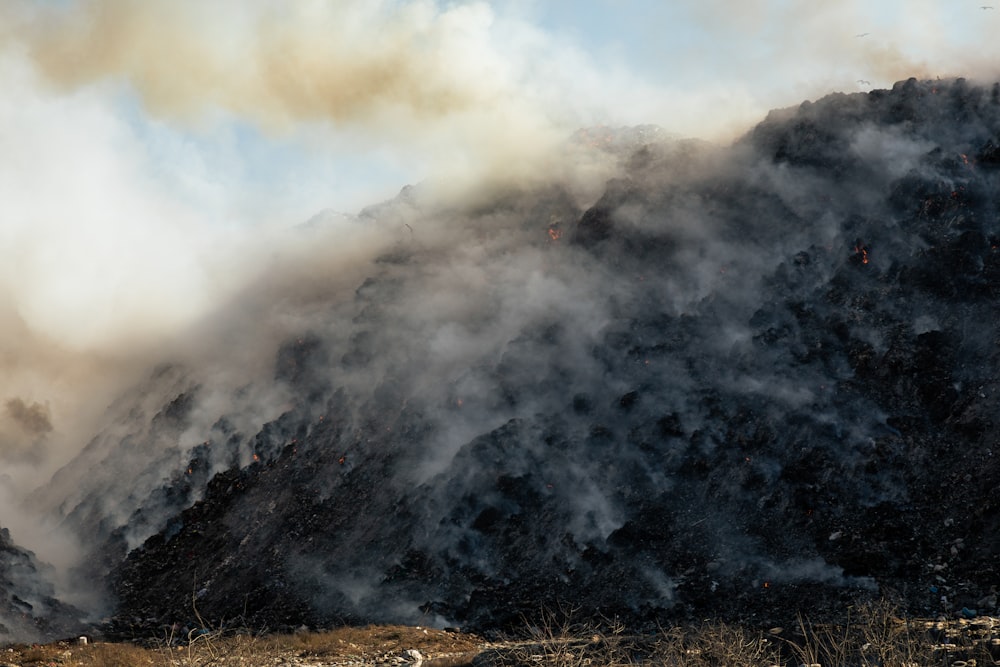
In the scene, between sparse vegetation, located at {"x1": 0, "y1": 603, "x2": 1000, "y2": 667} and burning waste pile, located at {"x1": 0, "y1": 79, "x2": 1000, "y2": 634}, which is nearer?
sparse vegetation, located at {"x1": 0, "y1": 603, "x2": 1000, "y2": 667}

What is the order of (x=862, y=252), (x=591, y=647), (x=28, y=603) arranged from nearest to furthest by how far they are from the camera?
1. (x=591, y=647)
2. (x=28, y=603)
3. (x=862, y=252)

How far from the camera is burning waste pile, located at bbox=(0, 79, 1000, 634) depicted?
96.7ft

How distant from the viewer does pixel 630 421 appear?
34.5 metres

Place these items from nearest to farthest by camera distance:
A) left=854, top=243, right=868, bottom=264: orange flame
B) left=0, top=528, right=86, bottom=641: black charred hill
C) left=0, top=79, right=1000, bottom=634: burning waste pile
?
left=0, top=79, right=1000, bottom=634: burning waste pile → left=0, top=528, right=86, bottom=641: black charred hill → left=854, top=243, right=868, bottom=264: orange flame

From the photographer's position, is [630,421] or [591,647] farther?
[630,421]

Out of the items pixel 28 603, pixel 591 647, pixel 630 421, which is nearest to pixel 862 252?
pixel 630 421

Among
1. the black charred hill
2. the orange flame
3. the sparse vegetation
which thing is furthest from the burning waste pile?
the sparse vegetation

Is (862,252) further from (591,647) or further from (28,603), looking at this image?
(28,603)

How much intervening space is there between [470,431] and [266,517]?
8920mm

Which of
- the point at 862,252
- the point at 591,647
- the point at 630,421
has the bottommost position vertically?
the point at 591,647

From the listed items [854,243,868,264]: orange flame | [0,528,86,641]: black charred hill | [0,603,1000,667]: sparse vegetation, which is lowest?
[0,603,1000,667]: sparse vegetation

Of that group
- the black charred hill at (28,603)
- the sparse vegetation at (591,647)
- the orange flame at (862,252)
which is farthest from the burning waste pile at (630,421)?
the sparse vegetation at (591,647)

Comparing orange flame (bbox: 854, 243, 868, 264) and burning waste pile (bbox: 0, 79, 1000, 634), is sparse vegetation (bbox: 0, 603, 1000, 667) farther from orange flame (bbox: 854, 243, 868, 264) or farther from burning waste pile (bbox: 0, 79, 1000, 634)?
orange flame (bbox: 854, 243, 868, 264)

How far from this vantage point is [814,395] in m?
33.1
